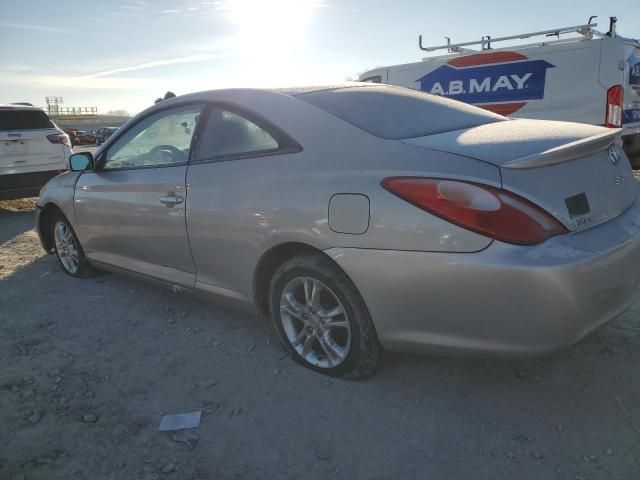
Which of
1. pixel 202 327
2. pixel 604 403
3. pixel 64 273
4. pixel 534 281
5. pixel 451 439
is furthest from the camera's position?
pixel 64 273

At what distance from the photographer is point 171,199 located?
11.1 ft

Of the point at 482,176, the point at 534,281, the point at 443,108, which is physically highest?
the point at 443,108

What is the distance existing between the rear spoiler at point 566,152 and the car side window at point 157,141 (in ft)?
6.77

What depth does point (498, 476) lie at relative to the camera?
6.79 ft

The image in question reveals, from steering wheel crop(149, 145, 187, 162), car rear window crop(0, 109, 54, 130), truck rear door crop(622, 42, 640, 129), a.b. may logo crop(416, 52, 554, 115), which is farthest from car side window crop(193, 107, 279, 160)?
truck rear door crop(622, 42, 640, 129)

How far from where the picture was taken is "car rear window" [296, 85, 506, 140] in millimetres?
2725

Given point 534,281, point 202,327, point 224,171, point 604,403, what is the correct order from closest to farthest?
point 534,281 < point 604,403 < point 224,171 < point 202,327

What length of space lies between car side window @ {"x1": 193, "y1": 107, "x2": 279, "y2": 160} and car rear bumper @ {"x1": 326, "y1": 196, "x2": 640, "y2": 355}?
2.93 ft

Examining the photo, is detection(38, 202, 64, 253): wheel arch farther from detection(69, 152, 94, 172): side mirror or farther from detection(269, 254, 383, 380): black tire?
detection(269, 254, 383, 380): black tire

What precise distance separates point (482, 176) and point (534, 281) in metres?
0.47

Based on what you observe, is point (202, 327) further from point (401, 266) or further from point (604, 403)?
point (604, 403)

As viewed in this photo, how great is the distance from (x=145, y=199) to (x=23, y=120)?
578 cm

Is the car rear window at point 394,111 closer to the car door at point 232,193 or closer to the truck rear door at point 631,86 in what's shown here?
the car door at point 232,193

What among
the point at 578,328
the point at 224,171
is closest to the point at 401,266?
the point at 578,328
